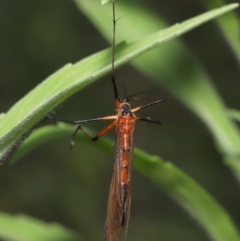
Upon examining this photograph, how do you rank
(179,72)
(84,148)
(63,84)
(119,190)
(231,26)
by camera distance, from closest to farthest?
(63,84)
(231,26)
(179,72)
(119,190)
(84,148)

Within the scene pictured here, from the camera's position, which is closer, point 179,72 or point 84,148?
point 179,72

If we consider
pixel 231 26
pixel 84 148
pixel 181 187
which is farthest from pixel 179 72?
pixel 84 148

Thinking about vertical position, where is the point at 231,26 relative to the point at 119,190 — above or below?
above

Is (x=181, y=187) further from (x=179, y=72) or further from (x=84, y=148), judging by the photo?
(x=84, y=148)

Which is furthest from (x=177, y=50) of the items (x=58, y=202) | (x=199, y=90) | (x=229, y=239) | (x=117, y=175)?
(x=58, y=202)

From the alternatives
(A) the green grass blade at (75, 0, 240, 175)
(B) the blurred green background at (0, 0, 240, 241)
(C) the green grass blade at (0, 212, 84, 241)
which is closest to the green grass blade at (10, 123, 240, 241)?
(A) the green grass blade at (75, 0, 240, 175)
